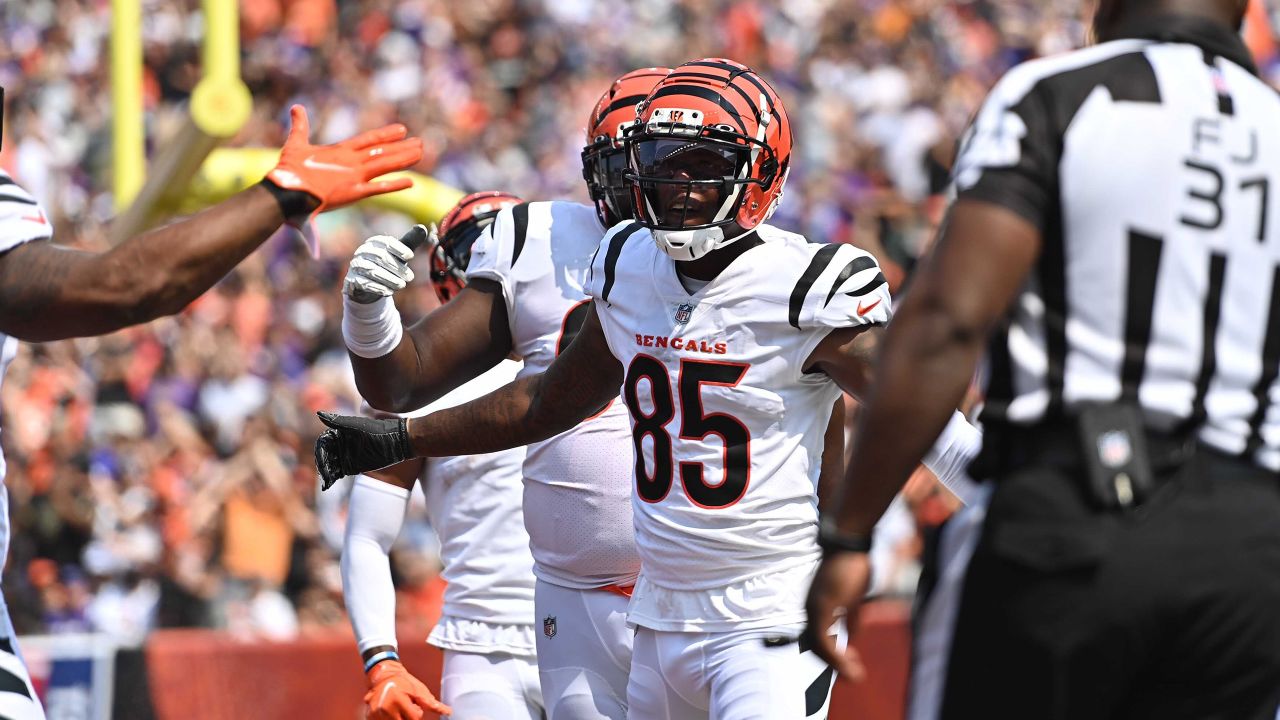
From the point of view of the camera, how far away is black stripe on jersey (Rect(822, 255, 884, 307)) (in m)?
3.60

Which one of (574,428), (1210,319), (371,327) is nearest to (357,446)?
(371,327)

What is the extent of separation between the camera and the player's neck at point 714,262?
3.79 metres

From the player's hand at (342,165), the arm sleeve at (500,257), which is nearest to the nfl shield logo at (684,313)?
the player's hand at (342,165)

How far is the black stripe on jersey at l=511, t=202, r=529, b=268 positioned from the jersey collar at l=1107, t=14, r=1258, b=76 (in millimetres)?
2154

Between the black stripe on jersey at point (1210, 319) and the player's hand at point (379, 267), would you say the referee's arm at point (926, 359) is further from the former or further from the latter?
the player's hand at point (379, 267)

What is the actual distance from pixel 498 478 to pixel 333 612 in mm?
4575

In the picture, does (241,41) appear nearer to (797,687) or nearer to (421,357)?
(421,357)

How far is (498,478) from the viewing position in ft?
16.5

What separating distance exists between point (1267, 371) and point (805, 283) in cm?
133

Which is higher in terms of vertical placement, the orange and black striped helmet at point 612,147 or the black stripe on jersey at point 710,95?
the black stripe on jersey at point 710,95

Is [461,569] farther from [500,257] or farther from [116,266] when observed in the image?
[116,266]

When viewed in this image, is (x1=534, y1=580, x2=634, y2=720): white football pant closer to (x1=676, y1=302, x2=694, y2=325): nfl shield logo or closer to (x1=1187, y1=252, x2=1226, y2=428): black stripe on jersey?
(x1=676, y1=302, x2=694, y2=325): nfl shield logo

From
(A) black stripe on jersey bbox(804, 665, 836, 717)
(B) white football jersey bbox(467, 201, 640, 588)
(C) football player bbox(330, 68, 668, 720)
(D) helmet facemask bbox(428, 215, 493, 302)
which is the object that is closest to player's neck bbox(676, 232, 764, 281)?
(C) football player bbox(330, 68, 668, 720)

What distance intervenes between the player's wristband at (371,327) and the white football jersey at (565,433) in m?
0.40
